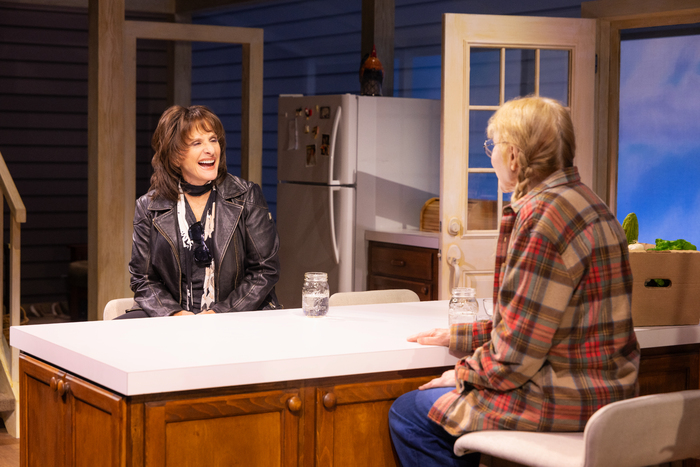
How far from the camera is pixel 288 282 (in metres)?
5.90

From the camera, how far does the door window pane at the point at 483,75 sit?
4.24 m

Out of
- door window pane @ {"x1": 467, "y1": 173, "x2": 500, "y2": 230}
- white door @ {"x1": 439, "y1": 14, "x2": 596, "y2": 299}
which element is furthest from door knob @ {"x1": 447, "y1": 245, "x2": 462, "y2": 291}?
door window pane @ {"x1": 467, "y1": 173, "x2": 500, "y2": 230}

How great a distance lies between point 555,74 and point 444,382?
110 inches

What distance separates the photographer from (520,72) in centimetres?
445

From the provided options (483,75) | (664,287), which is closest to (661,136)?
(483,75)

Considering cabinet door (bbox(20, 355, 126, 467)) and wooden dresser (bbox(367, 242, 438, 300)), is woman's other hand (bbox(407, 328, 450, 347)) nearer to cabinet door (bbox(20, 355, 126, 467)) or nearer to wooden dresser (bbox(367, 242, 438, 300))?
cabinet door (bbox(20, 355, 126, 467))

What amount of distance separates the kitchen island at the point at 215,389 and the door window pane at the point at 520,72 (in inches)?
86.9

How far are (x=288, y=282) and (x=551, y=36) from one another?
8.28ft

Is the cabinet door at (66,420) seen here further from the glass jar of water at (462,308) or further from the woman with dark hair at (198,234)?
the glass jar of water at (462,308)

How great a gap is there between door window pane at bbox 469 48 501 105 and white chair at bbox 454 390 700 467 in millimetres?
2639

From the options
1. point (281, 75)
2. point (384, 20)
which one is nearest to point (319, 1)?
point (281, 75)

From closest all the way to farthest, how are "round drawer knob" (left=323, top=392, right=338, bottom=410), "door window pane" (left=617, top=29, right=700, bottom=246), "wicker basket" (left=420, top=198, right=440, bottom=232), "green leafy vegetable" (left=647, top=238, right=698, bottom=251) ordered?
"round drawer knob" (left=323, top=392, right=338, bottom=410) → "green leafy vegetable" (left=647, top=238, right=698, bottom=251) → "wicker basket" (left=420, top=198, right=440, bottom=232) → "door window pane" (left=617, top=29, right=700, bottom=246)

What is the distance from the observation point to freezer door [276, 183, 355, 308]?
5.37 meters

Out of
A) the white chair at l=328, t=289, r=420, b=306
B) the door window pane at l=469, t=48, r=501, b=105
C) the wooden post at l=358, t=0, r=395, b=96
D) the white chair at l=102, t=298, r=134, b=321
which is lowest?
the white chair at l=102, t=298, r=134, b=321
